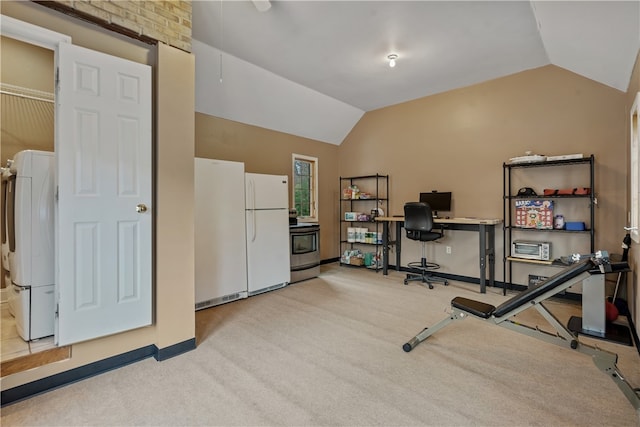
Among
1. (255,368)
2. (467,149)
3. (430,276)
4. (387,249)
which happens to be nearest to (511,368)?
(255,368)

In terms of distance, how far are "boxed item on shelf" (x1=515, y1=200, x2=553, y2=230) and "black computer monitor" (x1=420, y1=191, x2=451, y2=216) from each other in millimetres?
946

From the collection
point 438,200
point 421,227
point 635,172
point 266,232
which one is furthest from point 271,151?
point 635,172

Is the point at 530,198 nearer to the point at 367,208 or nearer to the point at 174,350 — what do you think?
the point at 367,208

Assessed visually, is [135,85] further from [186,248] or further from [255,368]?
[255,368]

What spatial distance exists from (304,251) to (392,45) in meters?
3.15

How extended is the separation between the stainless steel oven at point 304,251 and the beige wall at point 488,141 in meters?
1.66

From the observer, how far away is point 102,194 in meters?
2.13

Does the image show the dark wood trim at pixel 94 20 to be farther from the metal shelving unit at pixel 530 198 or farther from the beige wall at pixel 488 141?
the metal shelving unit at pixel 530 198

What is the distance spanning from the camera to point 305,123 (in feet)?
18.1

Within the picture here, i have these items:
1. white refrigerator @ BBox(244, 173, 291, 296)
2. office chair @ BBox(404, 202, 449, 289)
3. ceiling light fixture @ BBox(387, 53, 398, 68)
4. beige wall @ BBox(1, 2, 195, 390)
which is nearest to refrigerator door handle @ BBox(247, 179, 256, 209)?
white refrigerator @ BBox(244, 173, 291, 296)

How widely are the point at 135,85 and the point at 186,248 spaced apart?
132 centimetres

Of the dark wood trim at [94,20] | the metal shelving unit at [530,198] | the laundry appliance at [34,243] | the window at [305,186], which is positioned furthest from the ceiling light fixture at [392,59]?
the laundry appliance at [34,243]

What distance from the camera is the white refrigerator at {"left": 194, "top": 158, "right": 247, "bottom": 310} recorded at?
3.48 metres

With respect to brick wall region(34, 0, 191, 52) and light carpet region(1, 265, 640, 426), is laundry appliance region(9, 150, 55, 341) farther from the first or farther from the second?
brick wall region(34, 0, 191, 52)
